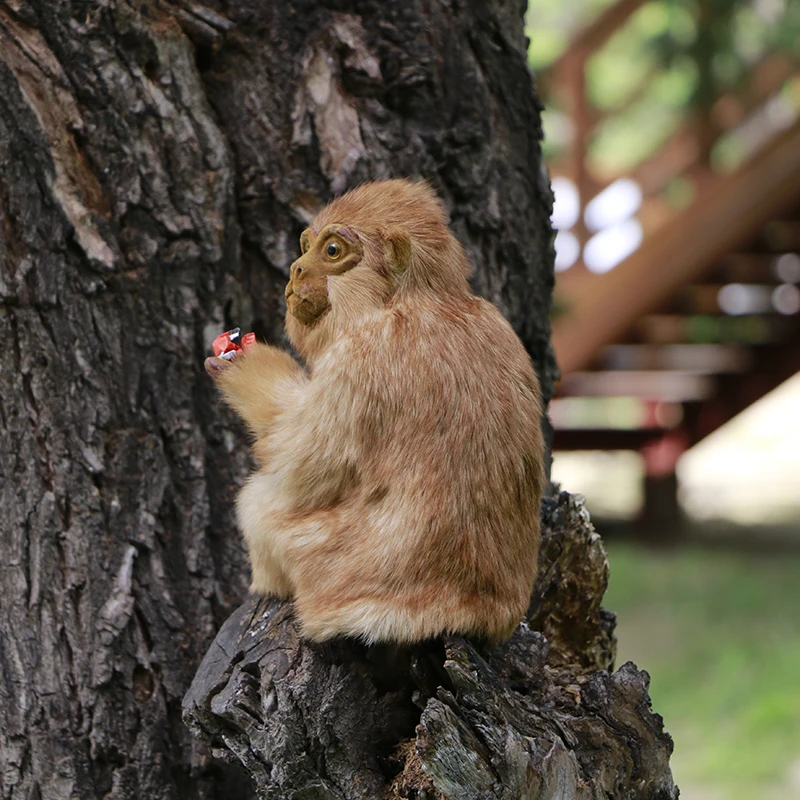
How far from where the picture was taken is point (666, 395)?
7891mm

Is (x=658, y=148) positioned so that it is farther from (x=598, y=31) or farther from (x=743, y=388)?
(x=743, y=388)

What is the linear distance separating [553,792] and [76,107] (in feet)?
5.80

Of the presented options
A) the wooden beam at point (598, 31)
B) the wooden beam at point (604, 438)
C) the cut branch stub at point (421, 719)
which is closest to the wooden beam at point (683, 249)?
the wooden beam at point (598, 31)

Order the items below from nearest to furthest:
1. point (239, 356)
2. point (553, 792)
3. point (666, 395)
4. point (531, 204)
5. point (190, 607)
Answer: point (553, 792) < point (239, 356) < point (190, 607) < point (531, 204) < point (666, 395)

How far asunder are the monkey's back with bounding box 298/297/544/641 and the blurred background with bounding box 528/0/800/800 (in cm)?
332

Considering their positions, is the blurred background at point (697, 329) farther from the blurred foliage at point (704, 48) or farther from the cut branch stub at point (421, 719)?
the cut branch stub at point (421, 719)

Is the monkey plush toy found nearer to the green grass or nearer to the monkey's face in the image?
the monkey's face

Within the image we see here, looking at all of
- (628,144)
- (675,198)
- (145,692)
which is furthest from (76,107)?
(628,144)

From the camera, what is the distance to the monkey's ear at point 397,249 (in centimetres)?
190

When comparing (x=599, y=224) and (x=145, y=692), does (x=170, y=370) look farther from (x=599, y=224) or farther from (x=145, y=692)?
(x=599, y=224)

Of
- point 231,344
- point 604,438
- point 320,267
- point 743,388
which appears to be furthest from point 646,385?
point 320,267

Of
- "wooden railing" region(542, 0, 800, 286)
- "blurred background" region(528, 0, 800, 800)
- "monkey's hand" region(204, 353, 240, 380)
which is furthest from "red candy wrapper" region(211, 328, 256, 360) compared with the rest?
"wooden railing" region(542, 0, 800, 286)

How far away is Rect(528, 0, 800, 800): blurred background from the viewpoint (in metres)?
5.46

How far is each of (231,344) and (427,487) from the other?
0.59m
